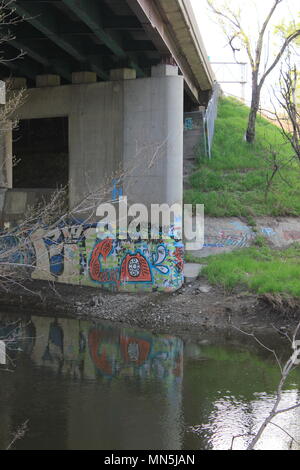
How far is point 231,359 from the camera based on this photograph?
11.4 metres

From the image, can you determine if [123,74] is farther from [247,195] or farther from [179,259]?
[247,195]

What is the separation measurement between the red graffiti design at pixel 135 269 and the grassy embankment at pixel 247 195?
1694mm

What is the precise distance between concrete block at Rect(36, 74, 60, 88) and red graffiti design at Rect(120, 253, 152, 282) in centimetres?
597

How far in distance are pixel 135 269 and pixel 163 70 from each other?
5.55m

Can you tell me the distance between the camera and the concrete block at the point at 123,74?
15805mm

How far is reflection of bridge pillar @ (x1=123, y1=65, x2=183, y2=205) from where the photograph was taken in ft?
50.3

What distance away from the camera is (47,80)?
1730 cm

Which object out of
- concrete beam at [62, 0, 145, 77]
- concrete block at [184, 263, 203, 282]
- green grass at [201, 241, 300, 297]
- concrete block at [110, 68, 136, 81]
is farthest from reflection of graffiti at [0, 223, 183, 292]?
concrete beam at [62, 0, 145, 77]

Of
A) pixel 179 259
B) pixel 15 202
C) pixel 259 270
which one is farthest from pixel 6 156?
pixel 259 270

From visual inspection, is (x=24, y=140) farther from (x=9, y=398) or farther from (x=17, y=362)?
(x=9, y=398)

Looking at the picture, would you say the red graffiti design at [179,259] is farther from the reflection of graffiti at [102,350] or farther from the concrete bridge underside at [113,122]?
the reflection of graffiti at [102,350]
